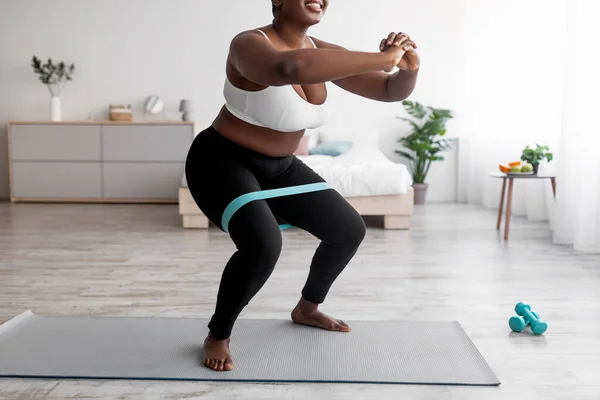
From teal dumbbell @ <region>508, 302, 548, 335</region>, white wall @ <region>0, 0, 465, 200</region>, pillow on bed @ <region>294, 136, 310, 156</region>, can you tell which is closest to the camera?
teal dumbbell @ <region>508, 302, 548, 335</region>

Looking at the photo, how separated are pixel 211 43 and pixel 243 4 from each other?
0.47 metres

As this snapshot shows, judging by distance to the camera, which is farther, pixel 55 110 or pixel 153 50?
pixel 153 50

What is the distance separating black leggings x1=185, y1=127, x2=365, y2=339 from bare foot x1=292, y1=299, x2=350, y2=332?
12cm

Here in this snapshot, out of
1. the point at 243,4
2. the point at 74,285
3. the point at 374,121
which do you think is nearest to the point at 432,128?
the point at 374,121

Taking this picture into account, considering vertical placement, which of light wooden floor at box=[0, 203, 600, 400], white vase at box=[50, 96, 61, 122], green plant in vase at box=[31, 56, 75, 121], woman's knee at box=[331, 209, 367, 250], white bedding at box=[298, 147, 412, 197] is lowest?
light wooden floor at box=[0, 203, 600, 400]

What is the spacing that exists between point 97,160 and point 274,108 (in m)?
4.77

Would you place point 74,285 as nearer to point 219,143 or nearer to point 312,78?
point 219,143

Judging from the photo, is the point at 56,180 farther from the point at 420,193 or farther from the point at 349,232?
the point at 349,232

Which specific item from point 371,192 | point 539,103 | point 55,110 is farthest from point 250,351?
point 55,110

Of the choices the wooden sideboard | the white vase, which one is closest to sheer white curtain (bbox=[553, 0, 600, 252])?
the wooden sideboard

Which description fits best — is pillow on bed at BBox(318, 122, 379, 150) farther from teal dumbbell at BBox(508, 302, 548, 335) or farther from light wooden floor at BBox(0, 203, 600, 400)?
teal dumbbell at BBox(508, 302, 548, 335)

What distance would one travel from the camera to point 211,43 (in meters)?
6.61

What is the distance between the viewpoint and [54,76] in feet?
21.6

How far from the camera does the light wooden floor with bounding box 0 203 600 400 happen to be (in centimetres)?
181
